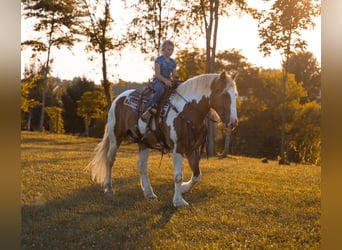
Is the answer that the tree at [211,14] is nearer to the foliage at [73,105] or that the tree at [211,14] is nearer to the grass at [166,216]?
the grass at [166,216]

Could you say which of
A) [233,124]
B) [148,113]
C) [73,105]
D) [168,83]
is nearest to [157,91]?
[168,83]

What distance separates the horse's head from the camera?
6.72 meters

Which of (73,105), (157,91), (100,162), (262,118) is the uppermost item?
(73,105)

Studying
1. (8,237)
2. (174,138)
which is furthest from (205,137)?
(8,237)

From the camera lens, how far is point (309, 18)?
1795 centimetres

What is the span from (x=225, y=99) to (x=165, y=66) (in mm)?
1304

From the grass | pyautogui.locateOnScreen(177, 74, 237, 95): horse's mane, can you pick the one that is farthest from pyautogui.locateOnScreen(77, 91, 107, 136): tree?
pyautogui.locateOnScreen(177, 74, 237, 95): horse's mane

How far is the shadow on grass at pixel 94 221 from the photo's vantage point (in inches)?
201

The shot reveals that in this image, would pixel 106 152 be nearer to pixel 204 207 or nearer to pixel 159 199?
pixel 159 199

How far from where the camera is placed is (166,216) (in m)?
6.42

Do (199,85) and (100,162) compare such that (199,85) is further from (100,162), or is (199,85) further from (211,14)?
(211,14)

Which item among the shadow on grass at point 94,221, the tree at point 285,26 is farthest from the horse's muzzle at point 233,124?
the tree at point 285,26

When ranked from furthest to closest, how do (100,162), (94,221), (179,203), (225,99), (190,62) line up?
(190,62)
(100,162)
(179,203)
(225,99)
(94,221)

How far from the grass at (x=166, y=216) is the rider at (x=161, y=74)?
5.83ft
